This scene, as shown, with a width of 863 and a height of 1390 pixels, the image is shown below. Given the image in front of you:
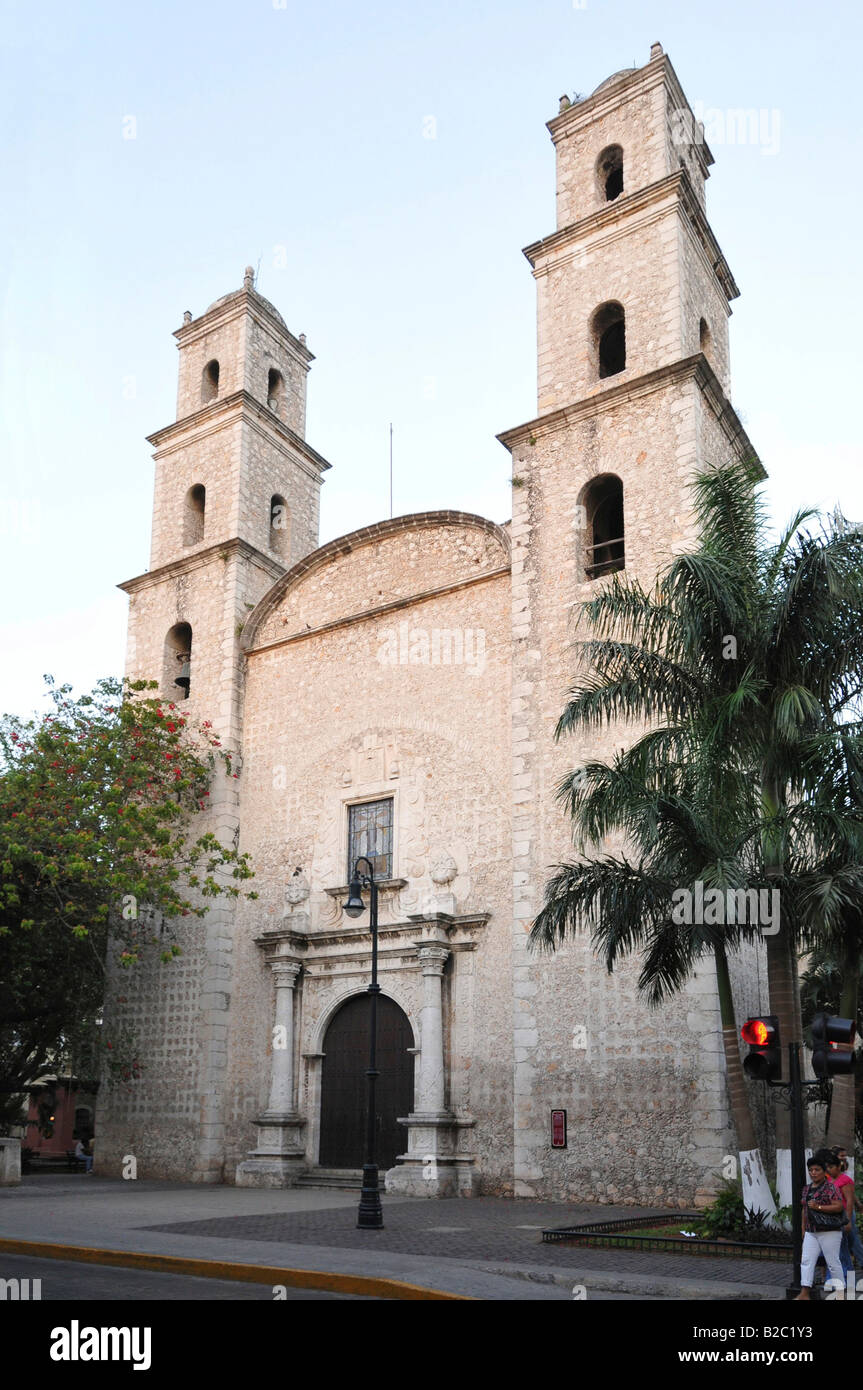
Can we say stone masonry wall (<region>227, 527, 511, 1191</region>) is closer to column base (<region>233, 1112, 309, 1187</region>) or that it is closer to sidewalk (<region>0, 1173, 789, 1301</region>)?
column base (<region>233, 1112, 309, 1187</region>)

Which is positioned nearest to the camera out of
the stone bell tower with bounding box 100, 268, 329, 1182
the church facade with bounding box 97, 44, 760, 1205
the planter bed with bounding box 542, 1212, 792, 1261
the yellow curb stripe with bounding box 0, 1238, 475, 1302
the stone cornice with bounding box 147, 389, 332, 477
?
the yellow curb stripe with bounding box 0, 1238, 475, 1302

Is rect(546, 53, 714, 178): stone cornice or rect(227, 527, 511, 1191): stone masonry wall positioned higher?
rect(546, 53, 714, 178): stone cornice

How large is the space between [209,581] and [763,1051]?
697 inches

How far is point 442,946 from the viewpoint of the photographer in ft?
61.3

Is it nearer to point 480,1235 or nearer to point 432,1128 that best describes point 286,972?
point 432,1128

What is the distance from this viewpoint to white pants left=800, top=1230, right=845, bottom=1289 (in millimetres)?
8312

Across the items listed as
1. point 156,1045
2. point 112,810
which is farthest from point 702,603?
point 156,1045

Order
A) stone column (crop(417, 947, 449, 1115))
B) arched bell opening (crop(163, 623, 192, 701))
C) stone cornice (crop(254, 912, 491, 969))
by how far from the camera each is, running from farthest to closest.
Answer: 1. arched bell opening (crop(163, 623, 192, 701))
2. stone cornice (crop(254, 912, 491, 969))
3. stone column (crop(417, 947, 449, 1115))

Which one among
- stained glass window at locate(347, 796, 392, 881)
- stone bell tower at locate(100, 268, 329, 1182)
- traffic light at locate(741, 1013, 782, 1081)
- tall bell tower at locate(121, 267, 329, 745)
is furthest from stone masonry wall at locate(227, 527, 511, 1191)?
traffic light at locate(741, 1013, 782, 1081)

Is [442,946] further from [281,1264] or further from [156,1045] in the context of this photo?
[281,1264]

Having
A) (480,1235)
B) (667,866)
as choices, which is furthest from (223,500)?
(480,1235)

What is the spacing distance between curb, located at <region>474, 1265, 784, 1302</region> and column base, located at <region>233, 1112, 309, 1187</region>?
34.7 feet

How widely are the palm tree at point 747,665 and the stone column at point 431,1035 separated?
5.16 m

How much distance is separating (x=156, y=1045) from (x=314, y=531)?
38.5 feet
